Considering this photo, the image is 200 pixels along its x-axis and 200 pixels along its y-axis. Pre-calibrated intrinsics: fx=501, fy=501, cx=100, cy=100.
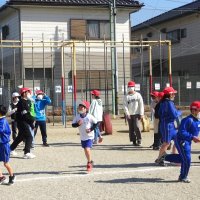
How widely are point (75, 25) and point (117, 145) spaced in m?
16.1

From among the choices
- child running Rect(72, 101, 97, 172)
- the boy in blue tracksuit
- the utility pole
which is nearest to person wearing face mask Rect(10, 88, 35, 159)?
child running Rect(72, 101, 97, 172)

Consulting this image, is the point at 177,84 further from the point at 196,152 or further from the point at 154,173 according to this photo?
the point at 154,173

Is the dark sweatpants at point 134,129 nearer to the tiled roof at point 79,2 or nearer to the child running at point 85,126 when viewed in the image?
the child running at point 85,126

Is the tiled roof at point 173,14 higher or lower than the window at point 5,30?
higher

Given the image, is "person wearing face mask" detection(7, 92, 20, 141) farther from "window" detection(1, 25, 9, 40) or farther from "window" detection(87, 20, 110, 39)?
"window" detection(1, 25, 9, 40)

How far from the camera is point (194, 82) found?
1267 inches

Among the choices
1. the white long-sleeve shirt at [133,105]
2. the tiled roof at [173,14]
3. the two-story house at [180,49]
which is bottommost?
the white long-sleeve shirt at [133,105]

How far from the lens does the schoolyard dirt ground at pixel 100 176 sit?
7.57 m

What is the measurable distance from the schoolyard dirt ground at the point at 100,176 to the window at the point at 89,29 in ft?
52.4

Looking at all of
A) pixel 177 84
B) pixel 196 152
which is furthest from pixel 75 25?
pixel 196 152

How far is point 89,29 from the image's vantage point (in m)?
29.4

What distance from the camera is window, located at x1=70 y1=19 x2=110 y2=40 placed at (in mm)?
28750

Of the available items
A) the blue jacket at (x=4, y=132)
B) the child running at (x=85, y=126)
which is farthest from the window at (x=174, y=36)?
the blue jacket at (x=4, y=132)

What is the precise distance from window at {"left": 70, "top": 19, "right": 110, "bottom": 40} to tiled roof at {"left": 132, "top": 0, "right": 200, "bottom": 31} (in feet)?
24.7
